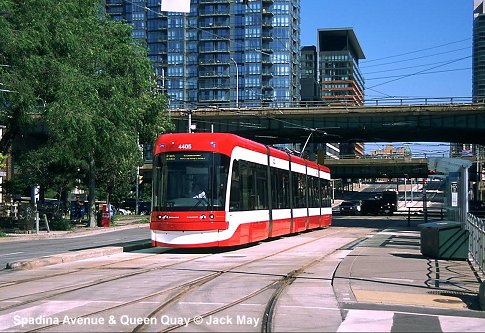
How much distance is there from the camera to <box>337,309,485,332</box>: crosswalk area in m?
8.70

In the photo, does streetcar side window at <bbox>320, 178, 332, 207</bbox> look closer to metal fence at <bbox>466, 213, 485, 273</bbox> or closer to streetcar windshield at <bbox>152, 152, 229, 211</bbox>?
metal fence at <bbox>466, 213, 485, 273</bbox>

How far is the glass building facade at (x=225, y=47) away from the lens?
15038cm

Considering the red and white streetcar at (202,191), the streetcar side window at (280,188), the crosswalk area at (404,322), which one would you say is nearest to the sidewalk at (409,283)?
the crosswalk area at (404,322)

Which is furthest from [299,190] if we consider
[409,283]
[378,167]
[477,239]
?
[378,167]

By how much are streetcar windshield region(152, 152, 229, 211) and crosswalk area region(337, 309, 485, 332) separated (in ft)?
31.3

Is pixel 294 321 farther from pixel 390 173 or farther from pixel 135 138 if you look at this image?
pixel 390 173

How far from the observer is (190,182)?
1917 centimetres

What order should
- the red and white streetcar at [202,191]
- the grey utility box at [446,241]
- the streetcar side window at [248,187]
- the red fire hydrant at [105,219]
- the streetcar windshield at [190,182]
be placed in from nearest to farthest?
1. the grey utility box at [446,241]
2. the red and white streetcar at [202,191]
3. the streetcar windshield at [190,182]
4. the streetcar side window at [248,187]
5. the red fire hydrant at [105,219]

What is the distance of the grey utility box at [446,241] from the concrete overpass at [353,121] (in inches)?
1484

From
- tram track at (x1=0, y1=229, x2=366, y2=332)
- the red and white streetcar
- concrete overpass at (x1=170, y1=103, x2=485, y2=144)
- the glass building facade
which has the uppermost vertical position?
the glass building facade

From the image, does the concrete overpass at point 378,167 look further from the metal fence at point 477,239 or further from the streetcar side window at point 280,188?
the metal fence at point 477,239

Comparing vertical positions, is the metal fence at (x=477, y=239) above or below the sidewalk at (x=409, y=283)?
above

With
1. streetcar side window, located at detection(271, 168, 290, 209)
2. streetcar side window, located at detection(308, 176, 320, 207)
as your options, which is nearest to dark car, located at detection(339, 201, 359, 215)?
streetcar side window, located at detection(308, 176, 320, 207)

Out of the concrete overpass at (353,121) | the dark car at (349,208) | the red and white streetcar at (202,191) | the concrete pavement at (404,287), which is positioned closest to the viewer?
the concrete pavement at (404,287)
